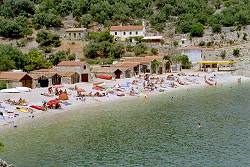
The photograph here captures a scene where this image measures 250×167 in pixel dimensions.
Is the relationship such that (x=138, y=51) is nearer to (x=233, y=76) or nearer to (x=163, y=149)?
(x=233, y=76)

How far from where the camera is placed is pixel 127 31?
3467 inches

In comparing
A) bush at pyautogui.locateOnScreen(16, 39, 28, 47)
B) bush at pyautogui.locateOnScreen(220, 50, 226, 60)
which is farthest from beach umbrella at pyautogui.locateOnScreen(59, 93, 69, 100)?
bush at pyautogui.locateOnScreen(220, 50, 226, 60)

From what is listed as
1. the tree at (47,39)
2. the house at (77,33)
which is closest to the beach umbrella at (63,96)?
the tree at (47,39)

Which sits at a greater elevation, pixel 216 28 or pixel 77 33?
pixel 216 28

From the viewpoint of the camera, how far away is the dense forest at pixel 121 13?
91500mm

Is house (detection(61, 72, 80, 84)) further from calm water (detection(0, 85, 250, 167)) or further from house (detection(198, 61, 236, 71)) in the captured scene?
house (detection(198, 61, 236, 71))

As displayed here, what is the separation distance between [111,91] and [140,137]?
20953mm

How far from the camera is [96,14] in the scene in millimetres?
94312

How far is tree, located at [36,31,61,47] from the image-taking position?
8444 centimetres

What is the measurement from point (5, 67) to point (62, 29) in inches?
1126

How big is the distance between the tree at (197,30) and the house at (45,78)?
33.7m

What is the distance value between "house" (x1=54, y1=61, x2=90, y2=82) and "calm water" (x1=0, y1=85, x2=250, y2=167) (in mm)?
11740

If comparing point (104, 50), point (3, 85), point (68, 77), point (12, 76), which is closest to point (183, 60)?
point (104, 50)

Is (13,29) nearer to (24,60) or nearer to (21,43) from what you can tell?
(21,43)
